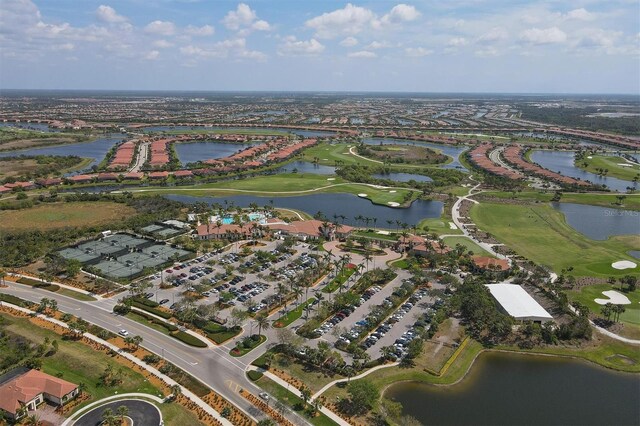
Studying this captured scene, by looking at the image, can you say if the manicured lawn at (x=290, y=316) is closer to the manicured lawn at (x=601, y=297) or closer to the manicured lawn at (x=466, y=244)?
the manicured lawn at (x=466, y=244)

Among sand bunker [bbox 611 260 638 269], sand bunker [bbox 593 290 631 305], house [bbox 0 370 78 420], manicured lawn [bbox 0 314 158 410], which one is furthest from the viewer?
sand bunker [bbox 611 260 638 269]

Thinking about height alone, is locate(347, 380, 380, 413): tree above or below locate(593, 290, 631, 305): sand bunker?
above

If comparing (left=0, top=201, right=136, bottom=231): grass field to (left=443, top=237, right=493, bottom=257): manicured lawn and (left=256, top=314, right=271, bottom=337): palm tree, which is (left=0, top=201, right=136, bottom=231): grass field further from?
(left=443, top=237, right=493, bottom=257): manicured lawn

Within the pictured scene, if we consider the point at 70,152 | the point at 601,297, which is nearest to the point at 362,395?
the point at 601,297

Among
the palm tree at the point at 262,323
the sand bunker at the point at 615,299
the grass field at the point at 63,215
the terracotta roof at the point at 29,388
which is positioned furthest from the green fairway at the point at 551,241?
the grass field at the point at 63,215

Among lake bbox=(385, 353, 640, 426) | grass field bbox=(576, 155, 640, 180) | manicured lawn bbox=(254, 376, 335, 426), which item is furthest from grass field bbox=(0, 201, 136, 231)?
grass field bbox=(576, 155, 640, 180)

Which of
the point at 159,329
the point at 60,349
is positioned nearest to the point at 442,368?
the point at 159,329
